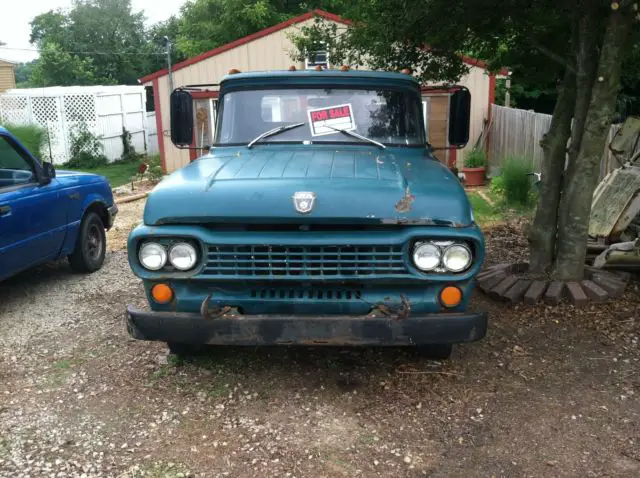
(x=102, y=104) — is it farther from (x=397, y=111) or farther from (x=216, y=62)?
(x=397, y=111)

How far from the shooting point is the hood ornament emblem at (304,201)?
3506mm

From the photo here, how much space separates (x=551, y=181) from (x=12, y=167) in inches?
197

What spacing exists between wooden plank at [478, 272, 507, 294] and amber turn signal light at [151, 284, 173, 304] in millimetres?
3062

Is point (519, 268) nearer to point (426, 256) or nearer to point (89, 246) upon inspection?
point (426, 256)

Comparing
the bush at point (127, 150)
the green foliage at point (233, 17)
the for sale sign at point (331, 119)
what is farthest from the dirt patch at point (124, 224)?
the green foliage at point (233, 17)

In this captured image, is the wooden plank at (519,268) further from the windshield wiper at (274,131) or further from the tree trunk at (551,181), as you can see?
Answer: the windshield wiper at (274,131)

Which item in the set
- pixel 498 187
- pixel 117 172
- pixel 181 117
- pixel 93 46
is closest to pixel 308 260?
pixel 181 117

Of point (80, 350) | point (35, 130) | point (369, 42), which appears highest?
point (369, 42)

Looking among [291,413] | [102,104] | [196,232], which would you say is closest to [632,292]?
[291,413]

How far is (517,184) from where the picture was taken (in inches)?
404

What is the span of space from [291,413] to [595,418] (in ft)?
5.76

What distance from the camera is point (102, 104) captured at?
19.2 m

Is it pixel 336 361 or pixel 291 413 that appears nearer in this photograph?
pixel 291 413

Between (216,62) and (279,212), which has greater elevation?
(216,62)
